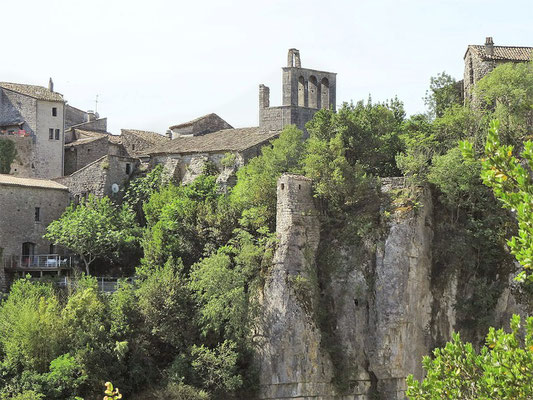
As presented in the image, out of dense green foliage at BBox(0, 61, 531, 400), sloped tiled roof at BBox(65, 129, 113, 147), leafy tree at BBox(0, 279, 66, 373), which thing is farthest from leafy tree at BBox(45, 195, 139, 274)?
sloped tiled roof at BBox(65, 129, 113, 147)

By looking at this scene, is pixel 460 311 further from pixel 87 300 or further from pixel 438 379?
pixel 438 379

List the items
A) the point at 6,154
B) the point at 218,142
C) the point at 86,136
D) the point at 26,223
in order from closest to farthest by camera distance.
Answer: the point at 26,223 → the point at 218,142 → the point at 6,154 → the point at 86,136

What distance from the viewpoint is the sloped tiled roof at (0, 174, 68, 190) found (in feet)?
183

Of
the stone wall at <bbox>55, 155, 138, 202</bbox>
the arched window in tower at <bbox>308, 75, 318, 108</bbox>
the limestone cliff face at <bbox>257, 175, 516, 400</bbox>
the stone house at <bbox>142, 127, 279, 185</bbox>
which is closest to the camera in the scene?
A: the limestone cliff face at <bbox>257, 175, 516, 400</bbox>

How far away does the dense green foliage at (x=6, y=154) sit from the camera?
61.8 meters

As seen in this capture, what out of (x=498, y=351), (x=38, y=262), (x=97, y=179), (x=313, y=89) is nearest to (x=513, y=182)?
(x=498, y=351)

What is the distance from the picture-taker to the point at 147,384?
47.5 metres

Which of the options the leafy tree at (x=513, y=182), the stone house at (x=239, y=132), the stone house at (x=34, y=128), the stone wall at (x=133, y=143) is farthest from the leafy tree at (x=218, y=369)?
the leafy tree at (x=513, y=182)

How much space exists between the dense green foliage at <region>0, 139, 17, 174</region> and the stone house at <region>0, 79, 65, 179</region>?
0.51 metres

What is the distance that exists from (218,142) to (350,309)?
46.9 ft

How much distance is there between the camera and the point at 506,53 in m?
58.4

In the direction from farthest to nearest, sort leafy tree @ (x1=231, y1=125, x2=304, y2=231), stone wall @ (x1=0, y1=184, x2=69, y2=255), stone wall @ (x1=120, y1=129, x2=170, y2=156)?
stone wall @ (x1=120, y1=129, x2=170, y2=156)
stone wall @ (x1=0, y1=184, x2=69, y2=255)
leafy tree @ (x1=231, y1=125, x2=304, y2=231)

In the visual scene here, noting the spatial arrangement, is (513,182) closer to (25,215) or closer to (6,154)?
(25,215)

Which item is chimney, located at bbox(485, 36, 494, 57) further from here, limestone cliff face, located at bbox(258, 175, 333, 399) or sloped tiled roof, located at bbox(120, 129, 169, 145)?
sloped tiled roof, located at bbox(120, 129, 169, 145)
